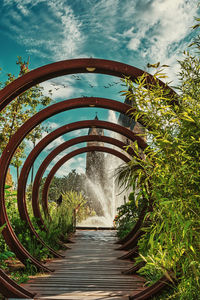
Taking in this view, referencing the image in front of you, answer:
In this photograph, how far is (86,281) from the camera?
4.14 meters

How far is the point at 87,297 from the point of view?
135 inches

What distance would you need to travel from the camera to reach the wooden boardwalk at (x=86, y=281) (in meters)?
3.55

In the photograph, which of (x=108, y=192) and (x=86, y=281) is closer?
(x=86, y=281)

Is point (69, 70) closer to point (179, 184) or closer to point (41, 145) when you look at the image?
point (179, 184)

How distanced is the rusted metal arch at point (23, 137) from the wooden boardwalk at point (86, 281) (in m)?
0.48

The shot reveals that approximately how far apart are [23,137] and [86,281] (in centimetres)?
239

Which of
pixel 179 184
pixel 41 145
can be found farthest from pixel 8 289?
pixel 41 145

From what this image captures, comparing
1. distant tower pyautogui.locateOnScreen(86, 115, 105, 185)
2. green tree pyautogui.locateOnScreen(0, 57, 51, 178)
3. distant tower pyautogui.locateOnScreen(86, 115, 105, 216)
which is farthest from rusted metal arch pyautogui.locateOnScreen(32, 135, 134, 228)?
distant tower pyautogui.locateOnScreen(86, 115, 105, 185)

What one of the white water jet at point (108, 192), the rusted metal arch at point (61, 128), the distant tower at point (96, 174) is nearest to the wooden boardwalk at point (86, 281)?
the rusted metal arch at point (61, 128)

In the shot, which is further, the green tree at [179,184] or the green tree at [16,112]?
the green tree at [16,112]

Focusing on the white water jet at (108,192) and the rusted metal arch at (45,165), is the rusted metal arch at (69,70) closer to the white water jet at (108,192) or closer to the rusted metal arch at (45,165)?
the rusted metal arch at (45,165)

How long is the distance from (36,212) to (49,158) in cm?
141

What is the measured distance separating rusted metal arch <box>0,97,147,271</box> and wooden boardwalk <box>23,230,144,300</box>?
479 millimetres

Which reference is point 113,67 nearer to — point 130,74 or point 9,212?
point 130,74
